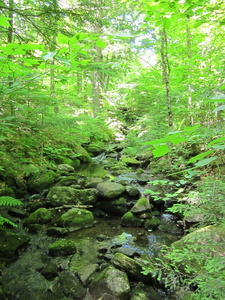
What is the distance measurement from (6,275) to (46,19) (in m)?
5.50

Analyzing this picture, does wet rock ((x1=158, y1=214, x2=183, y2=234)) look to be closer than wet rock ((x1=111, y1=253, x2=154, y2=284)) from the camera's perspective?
No

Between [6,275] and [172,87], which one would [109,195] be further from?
[172,87]

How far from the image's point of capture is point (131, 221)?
17.3ft

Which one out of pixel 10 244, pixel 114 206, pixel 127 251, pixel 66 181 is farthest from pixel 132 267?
pixel 66 181

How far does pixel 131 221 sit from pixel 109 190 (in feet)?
4.68

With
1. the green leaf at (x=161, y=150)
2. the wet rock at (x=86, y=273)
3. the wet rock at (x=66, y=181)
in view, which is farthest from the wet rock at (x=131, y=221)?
the green leaf at (x=161, y=150)

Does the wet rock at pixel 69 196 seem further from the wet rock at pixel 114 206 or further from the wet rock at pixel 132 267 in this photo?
the wet rock at pixel 132 267

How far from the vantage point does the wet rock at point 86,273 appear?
3.32m

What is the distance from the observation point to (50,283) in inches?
131

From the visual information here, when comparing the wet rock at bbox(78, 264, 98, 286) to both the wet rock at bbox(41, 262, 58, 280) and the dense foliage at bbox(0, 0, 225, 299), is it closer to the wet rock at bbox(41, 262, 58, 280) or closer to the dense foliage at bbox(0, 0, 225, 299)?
the wet rock at bbox(41, 262, 58, 280)

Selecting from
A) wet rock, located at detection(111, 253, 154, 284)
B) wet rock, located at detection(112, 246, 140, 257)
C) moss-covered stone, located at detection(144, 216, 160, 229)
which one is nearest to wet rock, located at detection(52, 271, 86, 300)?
wet rock, located at detection(111, 253, 154, 284)

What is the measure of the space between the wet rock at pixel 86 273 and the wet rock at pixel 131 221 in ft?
5.98

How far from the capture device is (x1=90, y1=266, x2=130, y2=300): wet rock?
3.00 meters

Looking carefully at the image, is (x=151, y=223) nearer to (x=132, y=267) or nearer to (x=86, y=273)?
(x=132, y=267)
